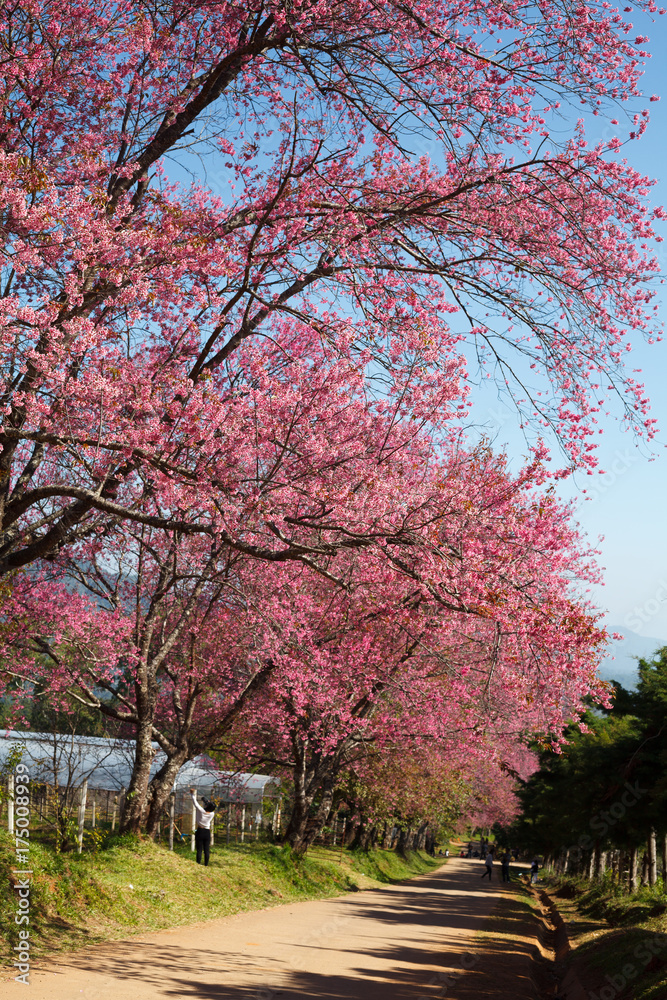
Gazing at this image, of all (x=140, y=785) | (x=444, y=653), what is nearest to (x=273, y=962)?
(x=140, y=785)

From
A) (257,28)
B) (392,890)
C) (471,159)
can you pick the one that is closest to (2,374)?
(257,28)

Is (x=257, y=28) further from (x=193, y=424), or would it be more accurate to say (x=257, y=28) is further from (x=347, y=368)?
(x=193, y=424)

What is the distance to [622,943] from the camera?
487 inches

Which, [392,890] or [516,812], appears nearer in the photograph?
[392,890]

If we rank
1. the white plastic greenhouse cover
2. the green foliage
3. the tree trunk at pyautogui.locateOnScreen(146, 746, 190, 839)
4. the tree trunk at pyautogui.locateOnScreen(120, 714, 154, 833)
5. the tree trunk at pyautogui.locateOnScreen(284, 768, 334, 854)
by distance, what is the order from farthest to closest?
the tree trunk at pyautogui.locateOnScreen(284, 768, 334, 854) < the white plastic greenhouse cover < the tree trunk at pyautogui.locateOnScreen(146, 746, 190, 839) < the tree trunk at pyautogui.locateOnScreen(120, 714, 154, 833) < the green foliage

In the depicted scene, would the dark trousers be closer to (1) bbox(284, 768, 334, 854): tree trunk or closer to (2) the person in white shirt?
(2) the person in white shirt

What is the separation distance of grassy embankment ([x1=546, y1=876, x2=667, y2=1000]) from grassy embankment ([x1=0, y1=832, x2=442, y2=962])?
5.85 metres

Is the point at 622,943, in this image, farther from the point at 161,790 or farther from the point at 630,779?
the point at 161,790

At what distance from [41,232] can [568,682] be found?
7690 millimetres

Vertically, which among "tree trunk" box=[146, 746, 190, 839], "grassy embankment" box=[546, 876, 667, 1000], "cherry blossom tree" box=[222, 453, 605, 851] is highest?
"cherry blossom tree" box=[222, 453, 605, 851]

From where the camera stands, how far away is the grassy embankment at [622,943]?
9.03 m

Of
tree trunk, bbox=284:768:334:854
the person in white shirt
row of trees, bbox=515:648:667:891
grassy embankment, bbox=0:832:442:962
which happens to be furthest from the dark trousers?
row of trees, bbox=515:648:667:891

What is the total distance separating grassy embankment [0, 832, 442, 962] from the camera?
32.1 ft

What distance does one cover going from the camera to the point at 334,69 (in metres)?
8.27
